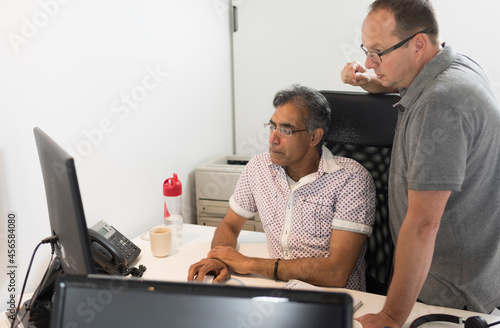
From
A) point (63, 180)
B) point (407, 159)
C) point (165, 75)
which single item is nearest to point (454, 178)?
point (407, 159)

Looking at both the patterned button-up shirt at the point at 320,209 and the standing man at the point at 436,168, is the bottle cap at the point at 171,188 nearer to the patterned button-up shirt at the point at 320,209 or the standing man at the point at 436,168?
the patterned button-up shirt at the point at 320,209

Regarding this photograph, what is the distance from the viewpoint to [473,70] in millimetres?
1208

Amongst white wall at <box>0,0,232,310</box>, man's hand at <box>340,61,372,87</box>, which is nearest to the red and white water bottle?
white wall at <box>0,0,232,310</box>

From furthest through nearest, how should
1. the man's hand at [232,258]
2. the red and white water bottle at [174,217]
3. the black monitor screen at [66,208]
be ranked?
the red and white water bottle at [174,217]
the man's hand at [232,258]
the black monitor screen at [66,208]

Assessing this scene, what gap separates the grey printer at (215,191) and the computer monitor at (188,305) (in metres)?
1.59

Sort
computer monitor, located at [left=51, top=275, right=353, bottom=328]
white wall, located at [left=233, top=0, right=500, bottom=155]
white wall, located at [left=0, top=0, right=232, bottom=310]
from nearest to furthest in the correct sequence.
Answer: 1. computer monitor, located at [left=51, top=275, right=353, bottom=328]
2. white wall, located at [left=0, top=0, right=232, bottom=310]
3. white wall, located at [left=233, top=0, right=500, bottom=155]

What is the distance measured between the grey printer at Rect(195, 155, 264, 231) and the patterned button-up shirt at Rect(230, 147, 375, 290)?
563 millimetres

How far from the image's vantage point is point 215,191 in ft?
7.47

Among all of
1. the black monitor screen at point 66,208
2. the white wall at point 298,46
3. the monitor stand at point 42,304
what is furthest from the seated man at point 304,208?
the white wall at point 298,46

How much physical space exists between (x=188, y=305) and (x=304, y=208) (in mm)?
1027

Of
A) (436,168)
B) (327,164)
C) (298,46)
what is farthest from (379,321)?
(298,46)

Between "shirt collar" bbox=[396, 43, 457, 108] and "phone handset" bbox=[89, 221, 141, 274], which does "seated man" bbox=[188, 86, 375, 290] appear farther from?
"shirt collar" bbox=[396, 43, 457, 108]

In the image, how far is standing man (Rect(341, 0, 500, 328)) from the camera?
107cm

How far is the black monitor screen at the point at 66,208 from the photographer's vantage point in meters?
0.80
